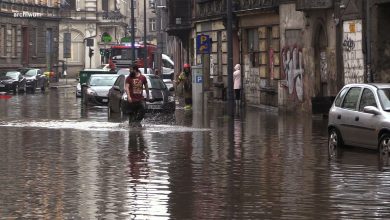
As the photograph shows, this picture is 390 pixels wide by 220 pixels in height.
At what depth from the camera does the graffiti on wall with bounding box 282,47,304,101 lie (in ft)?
125

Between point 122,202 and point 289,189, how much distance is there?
2.47 meters

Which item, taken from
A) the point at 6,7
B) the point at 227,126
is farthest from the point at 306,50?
the point at 6,7

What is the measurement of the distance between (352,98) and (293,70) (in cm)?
1843

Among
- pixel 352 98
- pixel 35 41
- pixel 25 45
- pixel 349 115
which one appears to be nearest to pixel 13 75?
pixel 25 45

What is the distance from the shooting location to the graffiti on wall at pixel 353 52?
32.6 metres

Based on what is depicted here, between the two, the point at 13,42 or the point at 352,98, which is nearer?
the point at 352,98

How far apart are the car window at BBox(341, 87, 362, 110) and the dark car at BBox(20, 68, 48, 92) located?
52.4 meters

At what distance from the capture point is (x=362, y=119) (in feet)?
63.7

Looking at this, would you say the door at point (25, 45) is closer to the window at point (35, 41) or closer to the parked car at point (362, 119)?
the window at point (35, 41)

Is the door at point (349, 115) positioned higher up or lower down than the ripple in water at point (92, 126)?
higher up

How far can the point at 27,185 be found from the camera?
580 inches

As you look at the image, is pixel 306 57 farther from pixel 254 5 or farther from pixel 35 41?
pixel 35 41

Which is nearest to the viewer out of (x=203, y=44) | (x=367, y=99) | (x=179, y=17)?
(x=367, y=99)

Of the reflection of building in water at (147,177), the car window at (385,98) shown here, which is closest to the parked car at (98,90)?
the reflection of building in water at (147,177)
